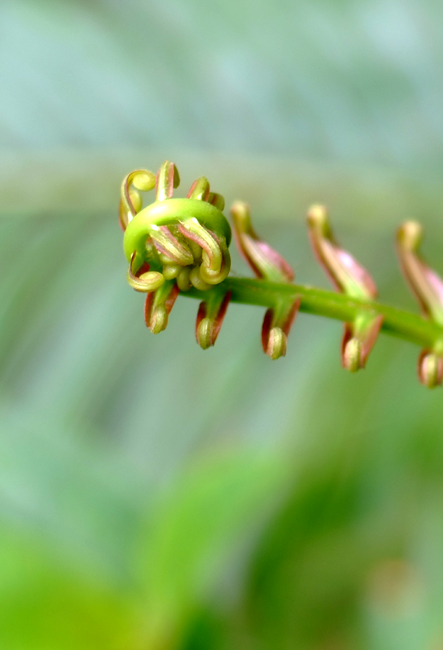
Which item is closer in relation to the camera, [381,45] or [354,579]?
[354,579]

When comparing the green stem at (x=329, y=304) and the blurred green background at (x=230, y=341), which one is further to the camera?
the blurred green background at (x=230, y=341)

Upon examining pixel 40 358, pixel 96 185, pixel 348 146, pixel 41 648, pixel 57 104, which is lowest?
pixel 41 648

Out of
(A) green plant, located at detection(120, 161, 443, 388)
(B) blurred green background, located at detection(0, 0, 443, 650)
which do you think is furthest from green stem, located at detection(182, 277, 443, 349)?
(B) blurred green background, located at detection(0, 0, 443, 650)

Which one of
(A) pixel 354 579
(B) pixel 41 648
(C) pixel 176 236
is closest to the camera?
(C) pixel 176 236

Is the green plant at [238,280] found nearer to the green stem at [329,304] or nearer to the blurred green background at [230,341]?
the green stem at [329,304]

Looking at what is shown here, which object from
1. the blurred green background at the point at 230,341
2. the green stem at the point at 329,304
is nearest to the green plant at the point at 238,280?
the green stem at the point at 329,304

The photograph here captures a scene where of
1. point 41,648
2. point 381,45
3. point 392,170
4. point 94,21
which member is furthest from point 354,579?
point 94,21

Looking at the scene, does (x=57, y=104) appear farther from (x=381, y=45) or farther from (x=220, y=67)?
(x=381, y=45)
